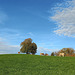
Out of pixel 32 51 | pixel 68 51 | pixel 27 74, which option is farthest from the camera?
pixel 68 51

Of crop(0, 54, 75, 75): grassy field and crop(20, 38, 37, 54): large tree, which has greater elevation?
crop(20, 38, 37, 54): large tree

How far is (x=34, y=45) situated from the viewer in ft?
247

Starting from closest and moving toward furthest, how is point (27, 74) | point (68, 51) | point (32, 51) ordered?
point (27, 74), point (32, 51), point (68, 51)

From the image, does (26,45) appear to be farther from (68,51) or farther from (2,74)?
(2,74)

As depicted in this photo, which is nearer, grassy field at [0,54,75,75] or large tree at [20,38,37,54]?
grassy field at [0,54,75,75]

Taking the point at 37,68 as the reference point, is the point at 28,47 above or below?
above

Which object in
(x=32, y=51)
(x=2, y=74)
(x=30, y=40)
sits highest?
(x=30, y=40)

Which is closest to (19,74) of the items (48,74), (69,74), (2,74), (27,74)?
(27,74)

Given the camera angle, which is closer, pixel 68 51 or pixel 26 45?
pixel 26 45

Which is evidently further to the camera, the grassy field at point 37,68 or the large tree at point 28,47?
the large tree at point 28,47

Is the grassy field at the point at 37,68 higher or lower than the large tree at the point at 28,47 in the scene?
lower

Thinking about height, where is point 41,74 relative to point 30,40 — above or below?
below

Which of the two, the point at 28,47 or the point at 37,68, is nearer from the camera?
the point at 37,68

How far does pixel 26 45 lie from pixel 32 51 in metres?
5.32
